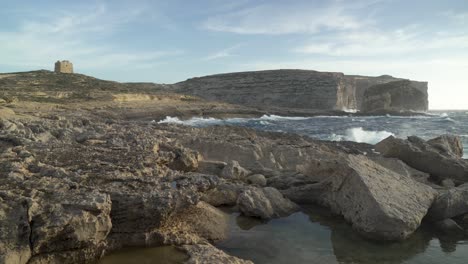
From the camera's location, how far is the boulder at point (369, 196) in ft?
20.4

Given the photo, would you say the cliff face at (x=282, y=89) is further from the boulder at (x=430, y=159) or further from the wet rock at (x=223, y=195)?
the wet rock at (x=223, y=195)

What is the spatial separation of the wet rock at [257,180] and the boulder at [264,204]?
1.14 meters

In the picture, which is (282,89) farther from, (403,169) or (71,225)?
(71,225)

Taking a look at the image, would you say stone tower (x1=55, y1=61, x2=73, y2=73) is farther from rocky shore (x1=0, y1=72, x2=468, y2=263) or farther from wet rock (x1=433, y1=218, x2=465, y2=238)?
wet rock (x1=433, y1=218, x2=465, y2=238)

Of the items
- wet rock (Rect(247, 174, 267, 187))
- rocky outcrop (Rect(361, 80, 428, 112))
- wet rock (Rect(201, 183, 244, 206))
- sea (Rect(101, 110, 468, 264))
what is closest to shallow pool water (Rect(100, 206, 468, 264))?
Answer: sea (Rect(101, 110, 468, 264))

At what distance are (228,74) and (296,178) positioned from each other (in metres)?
79.0

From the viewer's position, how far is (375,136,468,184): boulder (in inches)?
414

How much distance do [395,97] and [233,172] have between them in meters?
84.3

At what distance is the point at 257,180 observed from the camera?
9109 millimetres

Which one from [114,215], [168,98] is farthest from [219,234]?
[168,98]

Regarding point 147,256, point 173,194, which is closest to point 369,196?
point 173,194

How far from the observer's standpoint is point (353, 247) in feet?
19.7

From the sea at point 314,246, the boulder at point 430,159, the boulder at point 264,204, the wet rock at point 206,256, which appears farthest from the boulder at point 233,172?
the boulder at point 430,159

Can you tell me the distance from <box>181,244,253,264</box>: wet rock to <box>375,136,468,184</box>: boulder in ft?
27.4
